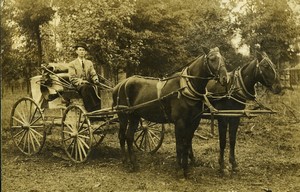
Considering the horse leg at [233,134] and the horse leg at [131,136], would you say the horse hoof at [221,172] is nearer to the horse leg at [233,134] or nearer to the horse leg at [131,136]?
the horse leg at [233,134]

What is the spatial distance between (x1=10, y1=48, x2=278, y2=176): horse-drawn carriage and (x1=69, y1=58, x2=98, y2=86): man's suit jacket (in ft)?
0.54

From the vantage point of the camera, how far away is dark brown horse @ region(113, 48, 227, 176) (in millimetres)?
5008

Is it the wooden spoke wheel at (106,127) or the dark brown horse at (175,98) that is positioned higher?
the dark brown horse at (175,98)

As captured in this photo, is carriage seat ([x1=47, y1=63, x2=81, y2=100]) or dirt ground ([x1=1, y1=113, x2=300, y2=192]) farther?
carriage seat ([x1=47, y1=63, x2=81, y2=100])

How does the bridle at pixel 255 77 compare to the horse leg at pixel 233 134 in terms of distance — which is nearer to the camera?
the bridle at pixel 255 77

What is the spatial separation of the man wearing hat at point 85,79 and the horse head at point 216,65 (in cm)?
198

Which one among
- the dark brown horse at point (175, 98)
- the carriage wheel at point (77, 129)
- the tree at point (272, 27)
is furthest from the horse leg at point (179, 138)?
the tree at point (272, 27)

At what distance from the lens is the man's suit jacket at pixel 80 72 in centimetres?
618

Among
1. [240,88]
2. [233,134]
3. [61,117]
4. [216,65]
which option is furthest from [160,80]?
[61,117]

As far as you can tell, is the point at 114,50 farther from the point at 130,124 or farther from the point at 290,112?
the point at 290,112

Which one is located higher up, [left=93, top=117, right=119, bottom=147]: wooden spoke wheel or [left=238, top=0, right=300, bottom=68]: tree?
[left=238, top=0, right=300, bottom=68]: tree

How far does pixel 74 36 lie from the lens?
5820 millimetres

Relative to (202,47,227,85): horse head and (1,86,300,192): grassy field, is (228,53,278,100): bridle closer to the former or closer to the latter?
(1,86,300,192): grassy field

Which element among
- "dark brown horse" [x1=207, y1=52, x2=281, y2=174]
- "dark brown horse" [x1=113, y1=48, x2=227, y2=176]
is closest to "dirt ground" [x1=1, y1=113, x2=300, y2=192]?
"dark brown horse" [x1=113, y1=48, x2=227, y2=176]
